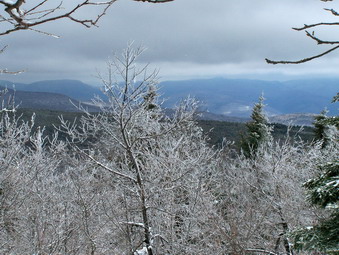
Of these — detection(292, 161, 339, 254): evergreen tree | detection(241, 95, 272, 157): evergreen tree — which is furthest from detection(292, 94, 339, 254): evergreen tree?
detection(241, 95, 272, 157): evergreen tree

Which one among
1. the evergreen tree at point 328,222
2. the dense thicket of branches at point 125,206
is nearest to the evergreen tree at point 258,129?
the dense thicket of branches at point 125,206

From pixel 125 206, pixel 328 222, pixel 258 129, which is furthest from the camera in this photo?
pixel 258 129

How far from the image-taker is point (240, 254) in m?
10.0

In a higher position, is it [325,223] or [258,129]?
[325,223]

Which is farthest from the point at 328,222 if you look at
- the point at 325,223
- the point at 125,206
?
the point at 125,206

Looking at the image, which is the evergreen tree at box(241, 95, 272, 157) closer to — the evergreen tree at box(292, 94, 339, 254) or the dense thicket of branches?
the dense thicket of branches

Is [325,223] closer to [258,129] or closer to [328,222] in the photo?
[328,222]

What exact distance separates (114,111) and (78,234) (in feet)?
15.9

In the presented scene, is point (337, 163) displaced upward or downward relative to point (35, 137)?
upward

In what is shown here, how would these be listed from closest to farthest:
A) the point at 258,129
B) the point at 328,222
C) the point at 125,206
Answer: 1. the point at 328,222
2. the point at 125,206
3. the point at 258,129

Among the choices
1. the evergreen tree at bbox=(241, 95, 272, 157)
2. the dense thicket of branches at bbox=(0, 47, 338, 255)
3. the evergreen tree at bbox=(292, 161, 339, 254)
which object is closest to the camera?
the evergreen tree at bbox=(292, 161, 339, 254)

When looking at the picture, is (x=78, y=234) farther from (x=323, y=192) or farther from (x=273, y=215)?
(x=323, y=192)

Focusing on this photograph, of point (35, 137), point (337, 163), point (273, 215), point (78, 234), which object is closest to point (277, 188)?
point (273, 215)

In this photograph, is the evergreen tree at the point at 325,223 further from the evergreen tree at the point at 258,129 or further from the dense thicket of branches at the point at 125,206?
the evergreen tree at the point at 258,129
